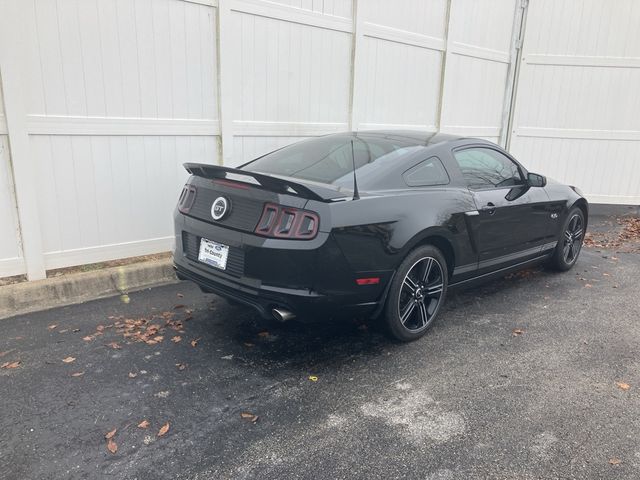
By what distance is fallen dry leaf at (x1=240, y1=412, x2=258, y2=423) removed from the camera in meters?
2.86

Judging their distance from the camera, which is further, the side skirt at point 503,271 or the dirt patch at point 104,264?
the dirt patch at point 104,264

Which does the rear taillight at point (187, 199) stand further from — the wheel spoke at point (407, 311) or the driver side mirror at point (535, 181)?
the driver side mirror at point (535, 181)

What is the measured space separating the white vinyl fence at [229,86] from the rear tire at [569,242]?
3.02 m

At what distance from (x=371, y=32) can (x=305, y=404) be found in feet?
18.4

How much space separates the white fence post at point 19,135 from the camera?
4.23 meters

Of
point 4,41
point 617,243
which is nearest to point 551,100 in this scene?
point 617,243

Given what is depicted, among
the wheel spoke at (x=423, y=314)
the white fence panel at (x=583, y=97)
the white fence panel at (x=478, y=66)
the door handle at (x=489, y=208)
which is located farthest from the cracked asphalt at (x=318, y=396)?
the white fence panel at (x=583, y=97)

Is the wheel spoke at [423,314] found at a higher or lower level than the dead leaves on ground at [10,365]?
higher

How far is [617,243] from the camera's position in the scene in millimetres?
7512

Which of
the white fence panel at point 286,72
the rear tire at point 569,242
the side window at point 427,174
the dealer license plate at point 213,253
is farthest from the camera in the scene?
the white fence panel at point 286,72

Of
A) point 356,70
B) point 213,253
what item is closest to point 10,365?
point 213,253

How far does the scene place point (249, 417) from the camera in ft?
9.45

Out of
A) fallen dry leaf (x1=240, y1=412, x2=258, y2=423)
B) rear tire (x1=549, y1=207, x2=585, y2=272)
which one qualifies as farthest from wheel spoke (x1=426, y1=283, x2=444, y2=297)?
rear tire (x1=549, y1=207, x2=585, y2=272)

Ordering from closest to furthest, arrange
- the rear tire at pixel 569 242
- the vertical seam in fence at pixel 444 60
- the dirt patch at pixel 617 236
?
1. the rear tire at pixel 569 242
2. the dirt patch at pixel 617 236
3. the vertical seam in fence at pixel 444 60
